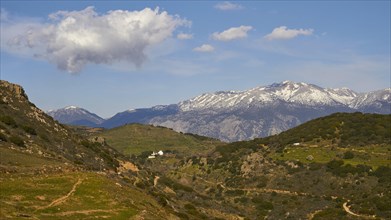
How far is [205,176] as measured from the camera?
511 feet

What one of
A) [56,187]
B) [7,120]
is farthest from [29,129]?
[56,187]

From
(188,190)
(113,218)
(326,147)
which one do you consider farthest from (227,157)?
(113,218)

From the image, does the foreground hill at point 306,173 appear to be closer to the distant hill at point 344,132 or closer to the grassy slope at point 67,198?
the distant hill at point 344,132

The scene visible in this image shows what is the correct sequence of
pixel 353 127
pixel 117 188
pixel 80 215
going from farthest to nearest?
pixel 353 127 → pixel 117 188 → pixel 80 215

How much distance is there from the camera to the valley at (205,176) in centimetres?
4541

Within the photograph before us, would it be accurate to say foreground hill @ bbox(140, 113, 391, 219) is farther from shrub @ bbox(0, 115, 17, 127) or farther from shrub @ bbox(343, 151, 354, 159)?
shrub @ bbox(0, 115, 17, 127)

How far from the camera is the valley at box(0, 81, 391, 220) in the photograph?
4541 cm

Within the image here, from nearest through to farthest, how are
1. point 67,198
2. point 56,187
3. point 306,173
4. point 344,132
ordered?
point 67,198, point 56,187, point 306,173, point 344,132

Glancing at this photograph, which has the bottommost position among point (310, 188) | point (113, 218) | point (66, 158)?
point (310, 188)

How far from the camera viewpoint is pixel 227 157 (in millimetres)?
169750

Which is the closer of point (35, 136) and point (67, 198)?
point (67, 198)

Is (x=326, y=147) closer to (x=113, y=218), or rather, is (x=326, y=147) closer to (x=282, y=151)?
(x=282, y=151)

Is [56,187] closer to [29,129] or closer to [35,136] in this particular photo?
[35,136]

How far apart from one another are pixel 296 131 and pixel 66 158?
127001mm
